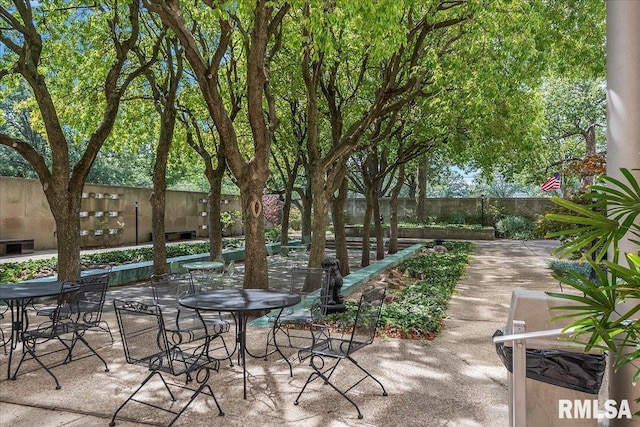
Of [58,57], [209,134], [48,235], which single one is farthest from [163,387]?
[48,235]

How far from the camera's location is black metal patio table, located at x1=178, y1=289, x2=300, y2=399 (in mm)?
4051

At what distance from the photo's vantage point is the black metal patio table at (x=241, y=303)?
4.05m

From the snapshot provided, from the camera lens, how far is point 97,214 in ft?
64.2

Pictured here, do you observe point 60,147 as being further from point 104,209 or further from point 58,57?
point 104,209

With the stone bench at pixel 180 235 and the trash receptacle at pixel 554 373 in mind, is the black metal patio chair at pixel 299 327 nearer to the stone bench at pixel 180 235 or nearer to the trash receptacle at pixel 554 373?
the trash receptacle at pixel 554 373

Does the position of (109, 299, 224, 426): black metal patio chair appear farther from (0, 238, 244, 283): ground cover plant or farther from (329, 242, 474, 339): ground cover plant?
(0, 238, 244, 283): ground cover plant

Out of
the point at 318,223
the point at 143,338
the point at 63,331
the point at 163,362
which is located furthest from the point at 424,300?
the point at 63,331

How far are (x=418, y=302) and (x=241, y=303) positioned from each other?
3.98 metres

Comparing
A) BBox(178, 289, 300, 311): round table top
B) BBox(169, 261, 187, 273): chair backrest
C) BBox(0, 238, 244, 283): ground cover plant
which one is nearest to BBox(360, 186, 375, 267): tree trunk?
BBox(169, 261, 187, 273): chair backrest

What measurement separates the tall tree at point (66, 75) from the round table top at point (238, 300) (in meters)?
4.68

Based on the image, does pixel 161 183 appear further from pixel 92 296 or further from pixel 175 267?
pixel 92 296

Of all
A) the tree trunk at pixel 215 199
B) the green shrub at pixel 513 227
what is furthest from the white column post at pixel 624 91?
the green shrub at pixel 513 227

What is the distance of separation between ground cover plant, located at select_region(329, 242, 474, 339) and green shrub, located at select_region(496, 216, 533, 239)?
47.3 ft

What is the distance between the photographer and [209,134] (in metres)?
16.2
